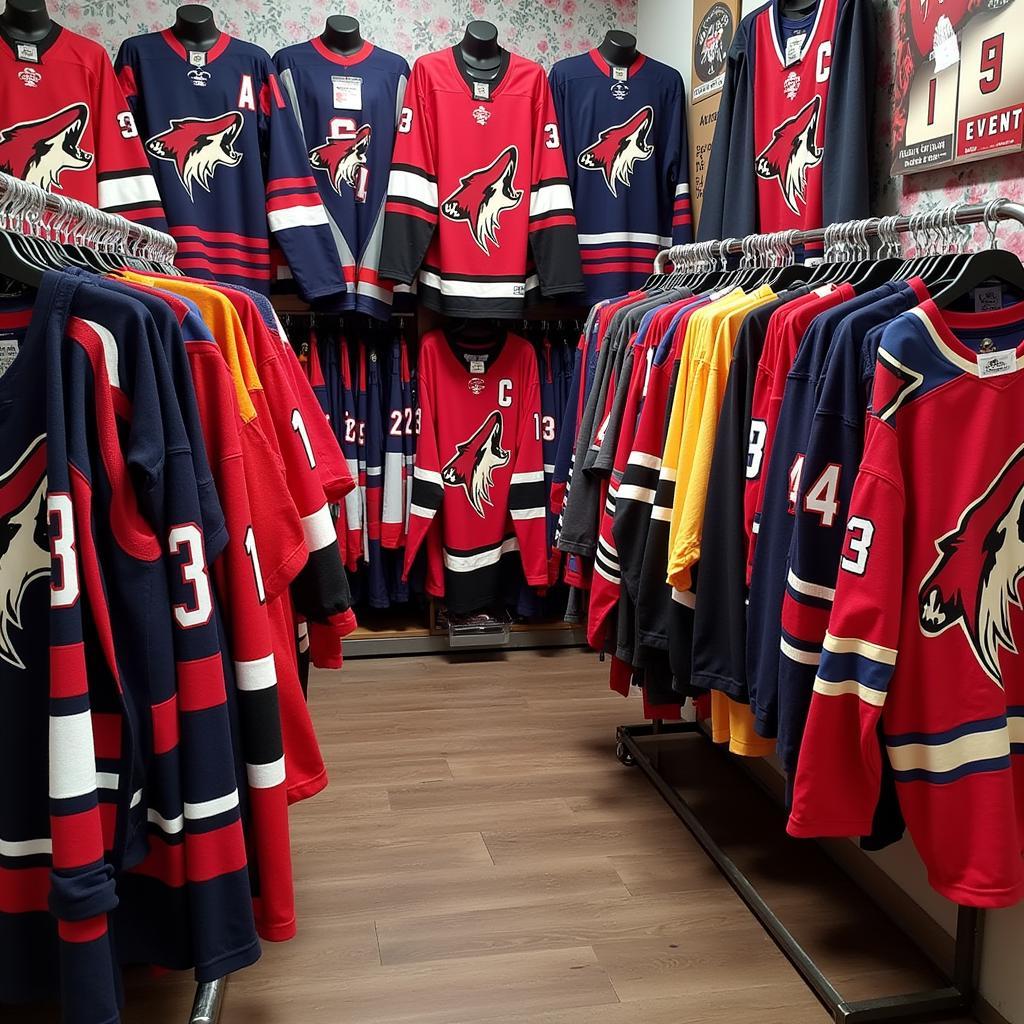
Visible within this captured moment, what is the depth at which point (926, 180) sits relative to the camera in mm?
2205

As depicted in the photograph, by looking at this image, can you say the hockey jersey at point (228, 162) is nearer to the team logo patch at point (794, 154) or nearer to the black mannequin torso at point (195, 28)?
the black mannequin torso at point (195, 28)

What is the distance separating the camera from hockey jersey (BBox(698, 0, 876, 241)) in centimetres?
235

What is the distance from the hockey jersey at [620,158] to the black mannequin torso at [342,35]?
0.74 meters

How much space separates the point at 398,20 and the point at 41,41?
4.45 feet

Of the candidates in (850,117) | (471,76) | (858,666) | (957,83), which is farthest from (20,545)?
(471,76)

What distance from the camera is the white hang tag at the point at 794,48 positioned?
102 inches

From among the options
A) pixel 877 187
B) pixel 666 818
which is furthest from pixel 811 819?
pixel 877 187

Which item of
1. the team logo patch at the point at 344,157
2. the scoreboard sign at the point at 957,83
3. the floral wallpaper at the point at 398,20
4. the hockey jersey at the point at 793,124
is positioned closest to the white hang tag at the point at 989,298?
the scoreboard sign at the point at 957,83

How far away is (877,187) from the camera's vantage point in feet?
7.89

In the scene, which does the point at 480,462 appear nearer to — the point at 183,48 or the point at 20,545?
the point at 183,48

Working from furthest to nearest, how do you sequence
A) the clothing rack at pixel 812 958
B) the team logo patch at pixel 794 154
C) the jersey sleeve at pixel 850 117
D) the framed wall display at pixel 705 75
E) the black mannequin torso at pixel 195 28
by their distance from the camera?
the black mannequin torso at pixel 195 28
the framed wall display at pixel 705 75
the team logo patch at pixel 794 154
the jersey sleeve at pixel 850 117
the clothing rack at pixel 812 958

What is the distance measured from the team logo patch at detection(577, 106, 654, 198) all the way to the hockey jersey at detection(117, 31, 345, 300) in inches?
40.3

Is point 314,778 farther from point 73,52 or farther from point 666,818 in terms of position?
point 73,52

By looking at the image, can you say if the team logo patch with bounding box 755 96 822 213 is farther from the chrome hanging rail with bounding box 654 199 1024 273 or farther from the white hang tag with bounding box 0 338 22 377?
the white hang tag with bounding box 0 338 22 377
